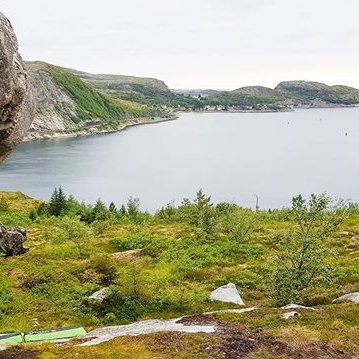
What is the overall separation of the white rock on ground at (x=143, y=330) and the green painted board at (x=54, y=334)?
735 mm

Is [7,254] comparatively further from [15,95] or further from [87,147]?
[87,147]

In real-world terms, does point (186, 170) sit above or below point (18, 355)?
below

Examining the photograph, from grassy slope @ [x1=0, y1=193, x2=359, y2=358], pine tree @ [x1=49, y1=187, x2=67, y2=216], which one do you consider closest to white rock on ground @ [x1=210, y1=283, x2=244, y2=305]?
grassy slope @ [x1=0, y1=193, x2=359, y2=358]

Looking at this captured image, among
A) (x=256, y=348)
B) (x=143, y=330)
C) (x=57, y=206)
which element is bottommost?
(x=57, y=206)

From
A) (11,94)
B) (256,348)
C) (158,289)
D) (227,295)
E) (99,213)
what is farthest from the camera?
(99,213)

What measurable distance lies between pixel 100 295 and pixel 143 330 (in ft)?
25.3

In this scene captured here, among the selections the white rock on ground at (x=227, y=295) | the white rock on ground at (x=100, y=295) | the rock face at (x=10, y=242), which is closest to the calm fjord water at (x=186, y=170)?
the rock face at (x=10, y=242)

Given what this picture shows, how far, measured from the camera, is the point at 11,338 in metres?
17.2

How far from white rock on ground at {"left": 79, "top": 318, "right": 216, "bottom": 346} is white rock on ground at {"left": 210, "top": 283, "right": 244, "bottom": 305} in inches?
226

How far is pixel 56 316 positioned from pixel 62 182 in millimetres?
89921

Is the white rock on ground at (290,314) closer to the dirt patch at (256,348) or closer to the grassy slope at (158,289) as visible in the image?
the grassy slope at (158,289)

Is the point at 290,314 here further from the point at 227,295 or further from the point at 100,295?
the point at 100,295

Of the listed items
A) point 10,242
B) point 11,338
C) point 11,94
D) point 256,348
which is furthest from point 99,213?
point 256,348

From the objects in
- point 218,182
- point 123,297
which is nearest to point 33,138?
point 218,182
